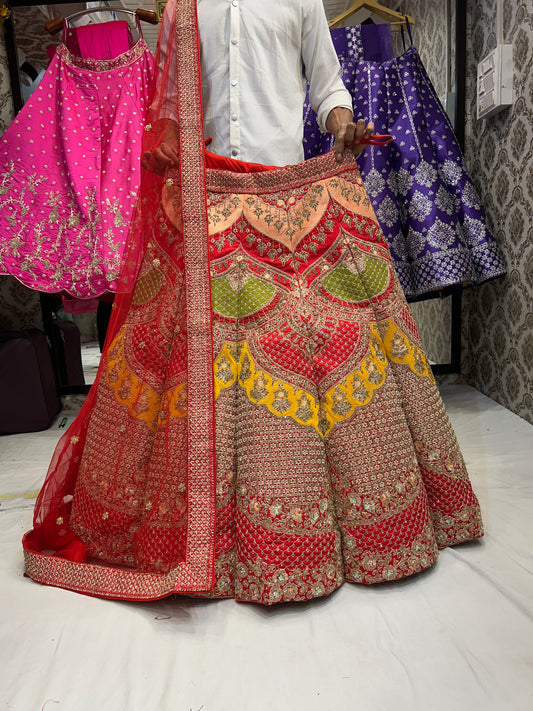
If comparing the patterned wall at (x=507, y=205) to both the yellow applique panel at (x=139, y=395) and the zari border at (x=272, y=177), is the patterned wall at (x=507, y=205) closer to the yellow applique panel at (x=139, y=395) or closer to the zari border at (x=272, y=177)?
the zari border at (x=272, y=177)

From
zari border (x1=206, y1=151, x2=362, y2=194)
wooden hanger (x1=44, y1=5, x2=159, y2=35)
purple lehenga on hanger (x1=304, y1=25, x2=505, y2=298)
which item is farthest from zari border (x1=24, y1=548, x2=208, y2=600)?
wooden hanger (x1=44, y1=5, x2=159, y2=35)

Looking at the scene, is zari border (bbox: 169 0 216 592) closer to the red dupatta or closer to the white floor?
the red dupatta

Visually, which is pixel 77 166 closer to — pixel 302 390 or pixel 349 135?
pixel 349 135

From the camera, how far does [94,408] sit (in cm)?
116

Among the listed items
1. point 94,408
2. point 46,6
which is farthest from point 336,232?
point 46,6

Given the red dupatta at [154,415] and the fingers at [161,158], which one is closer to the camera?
the red dupatta at [154,415]

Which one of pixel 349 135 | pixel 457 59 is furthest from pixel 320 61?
pixel 457 59

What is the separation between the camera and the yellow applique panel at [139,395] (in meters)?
1.03

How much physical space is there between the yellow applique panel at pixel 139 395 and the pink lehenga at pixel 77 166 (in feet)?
2.42

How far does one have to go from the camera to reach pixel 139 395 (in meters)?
1.09

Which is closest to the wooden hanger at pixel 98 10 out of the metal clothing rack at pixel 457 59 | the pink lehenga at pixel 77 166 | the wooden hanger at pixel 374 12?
the pink lehenga at pixel 77 166

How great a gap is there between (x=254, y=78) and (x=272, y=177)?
32cm

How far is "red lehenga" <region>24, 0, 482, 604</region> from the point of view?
97 centimetres

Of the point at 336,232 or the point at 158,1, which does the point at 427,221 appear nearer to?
the point at 336,232
